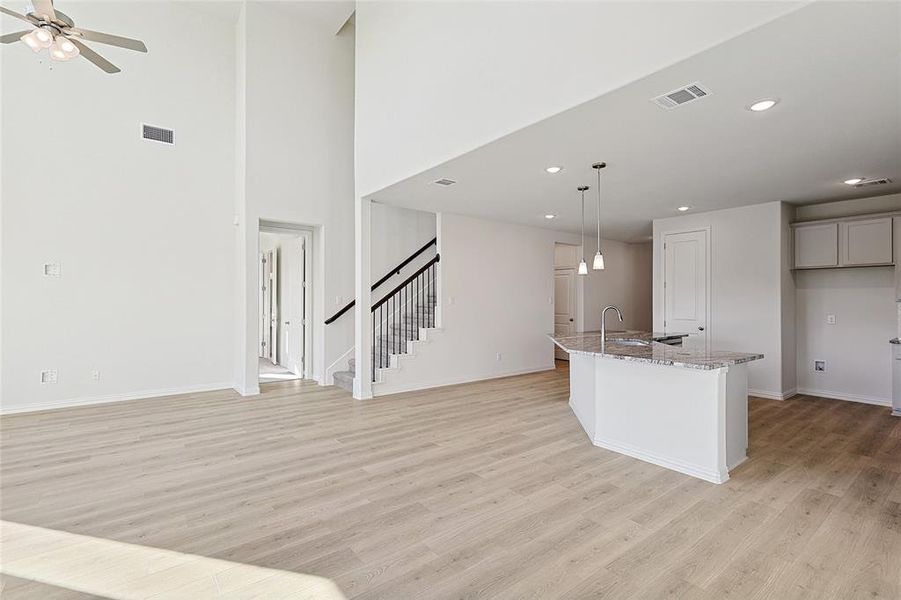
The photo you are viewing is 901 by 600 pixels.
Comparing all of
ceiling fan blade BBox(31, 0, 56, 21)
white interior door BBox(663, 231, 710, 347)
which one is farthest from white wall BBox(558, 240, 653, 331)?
ceiling fan blade BBox(31, 0, 56, 21)

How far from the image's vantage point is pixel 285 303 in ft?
29.5

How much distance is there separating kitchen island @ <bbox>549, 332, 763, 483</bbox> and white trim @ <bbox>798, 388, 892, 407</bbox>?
3.47 metres

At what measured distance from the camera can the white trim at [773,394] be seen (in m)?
6.01

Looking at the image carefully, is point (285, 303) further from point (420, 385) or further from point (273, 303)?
point (420, 385)

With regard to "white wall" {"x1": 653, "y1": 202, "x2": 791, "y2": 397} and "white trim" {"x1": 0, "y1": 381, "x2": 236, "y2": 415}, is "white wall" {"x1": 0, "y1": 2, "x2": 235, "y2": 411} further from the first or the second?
"white wall" {"x1": 653, "y1": 202, "x2": 791, "y2": 397}

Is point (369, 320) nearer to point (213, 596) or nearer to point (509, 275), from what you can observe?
point (509, 275)

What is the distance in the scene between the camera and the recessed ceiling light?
2.99 metres

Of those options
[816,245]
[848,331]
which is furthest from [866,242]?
[848,331]

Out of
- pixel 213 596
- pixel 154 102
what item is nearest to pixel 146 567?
pixel 213 596

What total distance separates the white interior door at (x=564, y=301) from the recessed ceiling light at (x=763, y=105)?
6.62m

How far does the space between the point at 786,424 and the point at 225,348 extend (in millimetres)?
7526

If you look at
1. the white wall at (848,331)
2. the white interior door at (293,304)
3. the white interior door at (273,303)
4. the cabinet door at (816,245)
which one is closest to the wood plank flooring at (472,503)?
the white wall at (848,331)

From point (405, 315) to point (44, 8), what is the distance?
547 centimetres

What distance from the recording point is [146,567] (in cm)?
230
